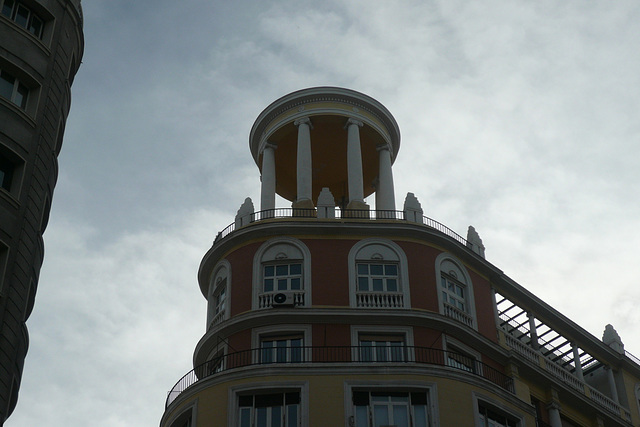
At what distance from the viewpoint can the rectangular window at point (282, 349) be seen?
44375 mm

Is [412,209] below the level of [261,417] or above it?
above

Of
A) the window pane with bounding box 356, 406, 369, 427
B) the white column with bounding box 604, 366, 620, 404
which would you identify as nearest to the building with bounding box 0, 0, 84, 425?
the window pane with bounding box 356, 406, 369, 427

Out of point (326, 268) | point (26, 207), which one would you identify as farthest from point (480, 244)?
point (26, 207)

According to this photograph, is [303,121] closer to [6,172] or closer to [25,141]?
[25,141]

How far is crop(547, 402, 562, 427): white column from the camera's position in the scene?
48938 mm

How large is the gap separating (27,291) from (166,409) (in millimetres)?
13039

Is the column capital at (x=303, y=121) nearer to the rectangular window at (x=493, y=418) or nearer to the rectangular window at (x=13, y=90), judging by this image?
the rectangular window at (x=493, y=418)

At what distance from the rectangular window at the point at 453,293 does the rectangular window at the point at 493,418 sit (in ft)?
20.2

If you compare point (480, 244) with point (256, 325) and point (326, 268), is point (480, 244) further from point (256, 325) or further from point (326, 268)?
point (256, 325)

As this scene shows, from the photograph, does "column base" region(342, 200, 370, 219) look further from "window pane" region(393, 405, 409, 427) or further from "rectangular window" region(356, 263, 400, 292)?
"window pane" region(393, 405, 409, 427)

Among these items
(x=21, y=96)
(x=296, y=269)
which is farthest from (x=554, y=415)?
(x=21, y=96)

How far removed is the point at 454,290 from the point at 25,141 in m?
23.2

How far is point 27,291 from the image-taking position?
3434 centimetres

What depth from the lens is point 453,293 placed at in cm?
4881
